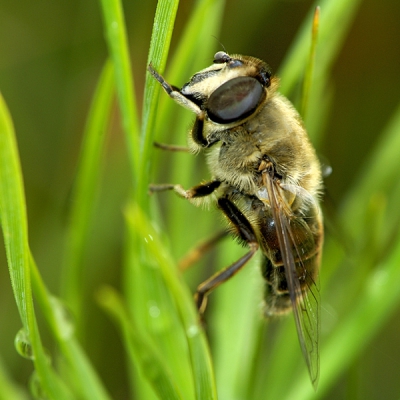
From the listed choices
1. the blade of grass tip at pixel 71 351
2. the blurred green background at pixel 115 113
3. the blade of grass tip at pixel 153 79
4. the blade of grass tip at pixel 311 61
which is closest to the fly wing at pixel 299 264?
the blade of grass tip at pixel 311 61

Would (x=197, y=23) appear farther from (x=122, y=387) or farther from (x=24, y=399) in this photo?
(x=122, y=387)

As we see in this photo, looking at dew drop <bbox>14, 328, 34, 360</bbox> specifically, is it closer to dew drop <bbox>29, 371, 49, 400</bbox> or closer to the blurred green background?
dew drop <bbox>29, 371, 49, 400</bbox>

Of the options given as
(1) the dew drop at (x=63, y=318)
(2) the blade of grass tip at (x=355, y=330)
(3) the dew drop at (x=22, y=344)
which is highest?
(3) the dew drop at (x=22, y=344)

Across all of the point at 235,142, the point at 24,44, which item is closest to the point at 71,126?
the point at 24,44

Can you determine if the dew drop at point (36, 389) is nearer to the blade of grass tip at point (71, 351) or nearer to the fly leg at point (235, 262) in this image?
the blade of grass tip at point (71, 351)

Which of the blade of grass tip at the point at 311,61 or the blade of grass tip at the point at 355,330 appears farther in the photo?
the blade of grass tip at the point at 355,330

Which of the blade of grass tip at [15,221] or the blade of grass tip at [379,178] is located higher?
the blade of grass tip at [15,221]
